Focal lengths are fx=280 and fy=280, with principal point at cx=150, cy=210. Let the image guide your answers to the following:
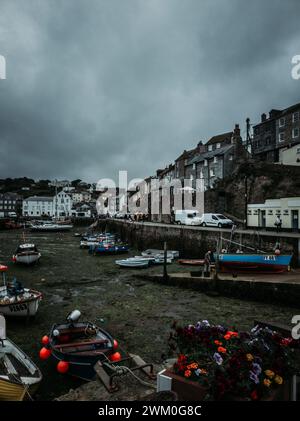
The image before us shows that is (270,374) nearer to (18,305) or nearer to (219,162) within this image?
(18,305)

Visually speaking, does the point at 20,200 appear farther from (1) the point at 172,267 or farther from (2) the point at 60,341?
(2) the point at 60,341

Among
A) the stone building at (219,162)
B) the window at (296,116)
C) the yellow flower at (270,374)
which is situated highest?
the window at (296,116)

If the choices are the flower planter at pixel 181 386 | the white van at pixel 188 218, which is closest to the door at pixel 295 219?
the white van at pixel 188 218

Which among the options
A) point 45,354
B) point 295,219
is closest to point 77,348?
point 45,354

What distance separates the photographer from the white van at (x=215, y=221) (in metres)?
33.1

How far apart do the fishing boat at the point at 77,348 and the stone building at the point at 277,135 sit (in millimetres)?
40022

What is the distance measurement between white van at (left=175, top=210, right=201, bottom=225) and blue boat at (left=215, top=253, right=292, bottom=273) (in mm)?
15396

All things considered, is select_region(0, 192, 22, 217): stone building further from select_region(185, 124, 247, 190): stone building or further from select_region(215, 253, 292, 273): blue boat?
select_region(215, 253, 292, 273): blue boat

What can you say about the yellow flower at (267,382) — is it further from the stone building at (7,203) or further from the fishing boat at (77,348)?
the stone building at (7,203)

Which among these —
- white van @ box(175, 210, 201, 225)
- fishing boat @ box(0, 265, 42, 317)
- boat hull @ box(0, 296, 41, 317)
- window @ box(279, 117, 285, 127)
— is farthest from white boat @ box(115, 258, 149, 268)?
window @ box(279, 117, 285, 127)

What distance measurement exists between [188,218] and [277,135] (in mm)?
25607

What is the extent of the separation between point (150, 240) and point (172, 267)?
11917 millimetres

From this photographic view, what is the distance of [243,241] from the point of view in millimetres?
23906

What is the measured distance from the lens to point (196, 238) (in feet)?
95.5
